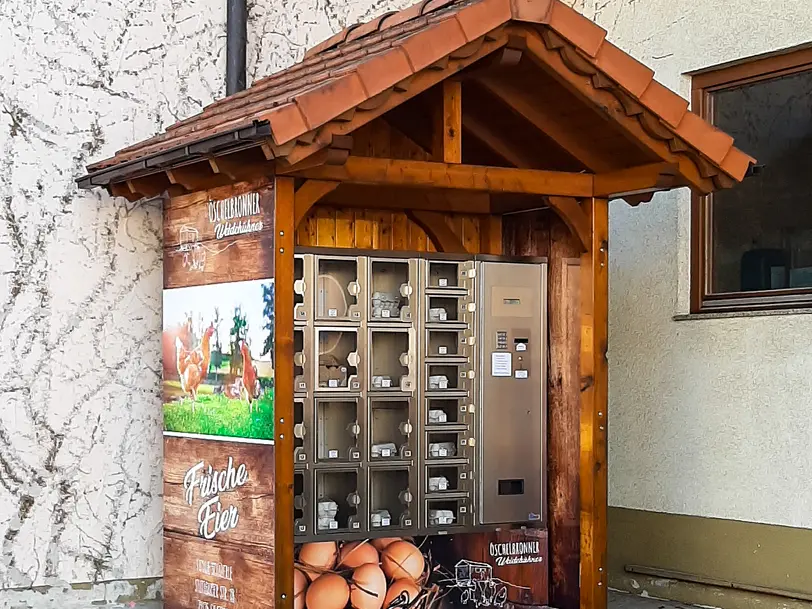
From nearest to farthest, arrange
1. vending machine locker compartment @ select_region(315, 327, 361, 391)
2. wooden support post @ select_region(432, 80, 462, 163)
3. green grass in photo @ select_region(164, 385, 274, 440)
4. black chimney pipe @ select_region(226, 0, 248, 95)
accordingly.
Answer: green grass in photo @ select_region(164, 385, 274, 440)
wooden support post @ select_region(432, 80, 462, 163)
vending machine locker compartment @ select_region(315, 327, 361, 391)
black chimney pipe @ select_region(226, 0, 248, 95)

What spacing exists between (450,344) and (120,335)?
7.56 feet

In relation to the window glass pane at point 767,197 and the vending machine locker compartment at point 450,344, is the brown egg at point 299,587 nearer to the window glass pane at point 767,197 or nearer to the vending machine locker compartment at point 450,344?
the vending machine locker compartment at point 450,344

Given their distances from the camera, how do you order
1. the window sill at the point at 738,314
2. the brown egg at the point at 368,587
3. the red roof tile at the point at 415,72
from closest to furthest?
the red roof tile at the point at 415,72
the brown egg at the point at 368,587
the window sill at the point at 738,314

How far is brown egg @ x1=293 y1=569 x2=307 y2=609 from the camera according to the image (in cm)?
687

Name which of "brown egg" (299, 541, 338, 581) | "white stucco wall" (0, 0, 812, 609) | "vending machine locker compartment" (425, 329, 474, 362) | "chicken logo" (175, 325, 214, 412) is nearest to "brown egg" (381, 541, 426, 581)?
"brown egg" (299, 541, 338, 581)

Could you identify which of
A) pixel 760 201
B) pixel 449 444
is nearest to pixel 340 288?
pixel 449 444

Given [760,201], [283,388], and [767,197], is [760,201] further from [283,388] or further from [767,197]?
[283,388]

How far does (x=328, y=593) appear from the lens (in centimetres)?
697

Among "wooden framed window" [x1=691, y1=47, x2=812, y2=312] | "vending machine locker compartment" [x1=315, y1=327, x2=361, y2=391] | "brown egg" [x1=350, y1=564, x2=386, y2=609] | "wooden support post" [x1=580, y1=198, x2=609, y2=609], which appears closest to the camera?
"brown egg" [x1=350, y1=564, x2=386, y2=609]

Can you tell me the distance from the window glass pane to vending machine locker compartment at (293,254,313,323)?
123 inches

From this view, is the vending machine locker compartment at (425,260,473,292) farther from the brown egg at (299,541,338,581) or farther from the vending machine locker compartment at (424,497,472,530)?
the brown egg at (299,541,338,581)

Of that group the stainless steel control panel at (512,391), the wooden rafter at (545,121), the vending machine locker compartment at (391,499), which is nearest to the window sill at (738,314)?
the stainless steel control panel at (512,391)

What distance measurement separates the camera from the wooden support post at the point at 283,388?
643cm

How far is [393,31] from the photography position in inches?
274
